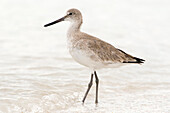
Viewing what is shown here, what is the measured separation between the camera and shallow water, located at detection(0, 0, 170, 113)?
788cm

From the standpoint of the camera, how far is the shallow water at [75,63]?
7.88m

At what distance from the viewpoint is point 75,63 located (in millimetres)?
10719

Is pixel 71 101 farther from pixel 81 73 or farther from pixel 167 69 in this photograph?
pixel 167 69

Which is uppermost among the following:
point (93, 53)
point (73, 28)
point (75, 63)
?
point (73, 28)

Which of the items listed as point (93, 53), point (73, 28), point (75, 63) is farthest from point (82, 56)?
point (75, 63)

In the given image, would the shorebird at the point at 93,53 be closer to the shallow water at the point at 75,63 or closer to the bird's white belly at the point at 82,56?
the bird's white belly at the point at 82,56

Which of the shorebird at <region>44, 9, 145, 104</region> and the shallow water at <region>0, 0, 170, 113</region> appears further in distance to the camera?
the shallow water at <region>0, 0, 170, 113</region>

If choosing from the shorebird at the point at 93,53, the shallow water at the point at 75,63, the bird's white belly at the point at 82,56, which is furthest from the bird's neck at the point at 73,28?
the shallow water at the point at 75,63

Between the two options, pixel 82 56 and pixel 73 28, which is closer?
pixel 82 56

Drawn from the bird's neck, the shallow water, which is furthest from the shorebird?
the shallow water

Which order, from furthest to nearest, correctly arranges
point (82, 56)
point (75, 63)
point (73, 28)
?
point (75, 63)
point (73, 28)
point (82, 56)

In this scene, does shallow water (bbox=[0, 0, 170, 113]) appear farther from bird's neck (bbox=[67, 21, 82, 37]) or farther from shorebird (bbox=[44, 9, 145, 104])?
bird's neck (bbox=[67, 21, 82, 37])

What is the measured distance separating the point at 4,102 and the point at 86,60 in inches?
66.9

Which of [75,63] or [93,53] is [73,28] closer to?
[93,53]
